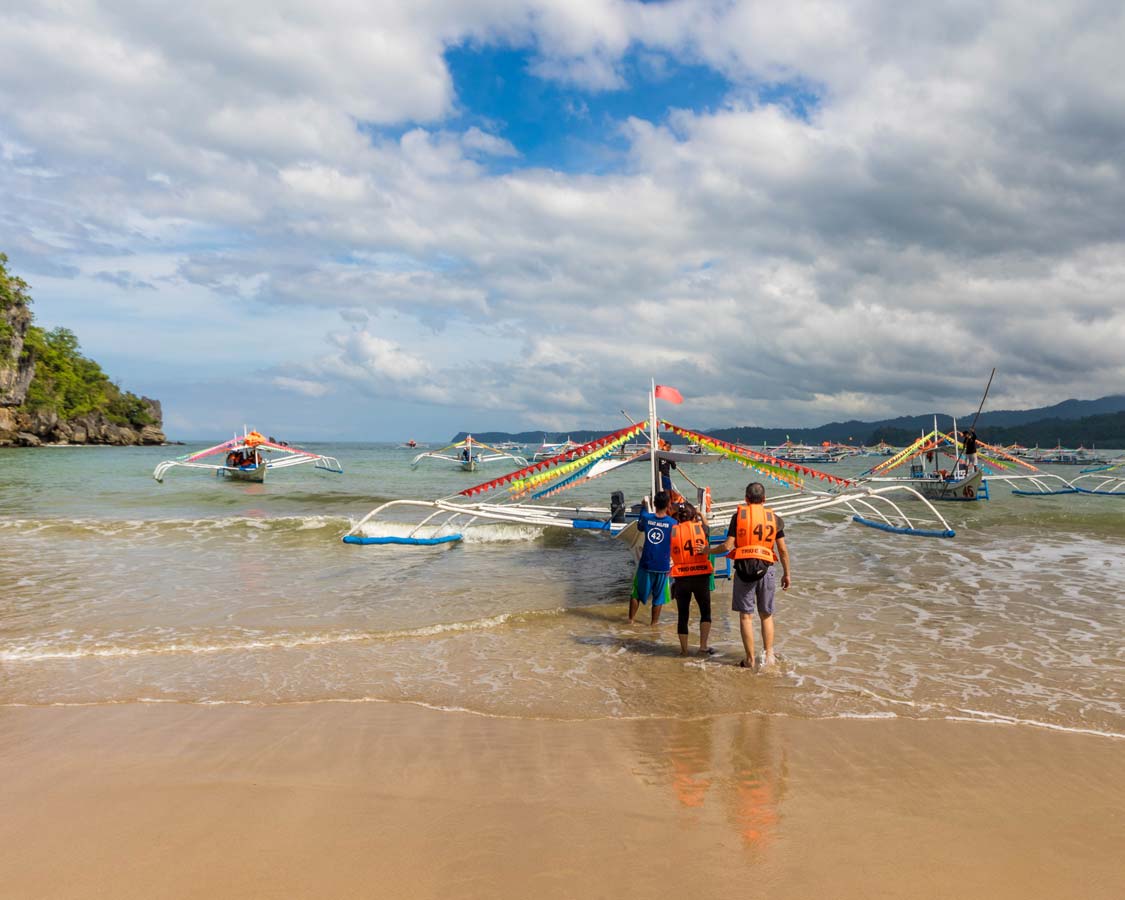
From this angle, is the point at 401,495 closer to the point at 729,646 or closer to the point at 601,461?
the point at 601,461

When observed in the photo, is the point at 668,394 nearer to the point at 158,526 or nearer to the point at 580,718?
the point at 580,718

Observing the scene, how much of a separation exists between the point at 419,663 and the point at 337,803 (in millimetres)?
3241

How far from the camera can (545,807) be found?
409 cm

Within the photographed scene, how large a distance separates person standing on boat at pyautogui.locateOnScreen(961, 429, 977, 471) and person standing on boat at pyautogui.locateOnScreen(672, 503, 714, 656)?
24.5 metres

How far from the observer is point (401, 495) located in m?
31.8

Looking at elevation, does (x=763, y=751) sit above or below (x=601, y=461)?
below

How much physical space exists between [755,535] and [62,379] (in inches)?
4213

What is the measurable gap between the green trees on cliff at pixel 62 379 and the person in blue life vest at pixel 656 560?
89944mm

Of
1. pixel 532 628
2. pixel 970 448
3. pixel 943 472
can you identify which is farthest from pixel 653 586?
pixel 943 472

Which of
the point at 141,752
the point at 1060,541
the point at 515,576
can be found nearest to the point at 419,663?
the point at 141,752

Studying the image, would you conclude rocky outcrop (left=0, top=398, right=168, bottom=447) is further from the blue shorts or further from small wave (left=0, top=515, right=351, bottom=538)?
the blue shorts

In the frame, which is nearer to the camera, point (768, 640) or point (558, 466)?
point (768, 640)

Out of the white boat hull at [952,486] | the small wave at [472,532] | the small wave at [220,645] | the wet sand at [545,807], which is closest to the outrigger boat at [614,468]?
the small wave at [472,532]

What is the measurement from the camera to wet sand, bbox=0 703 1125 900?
3.33m
